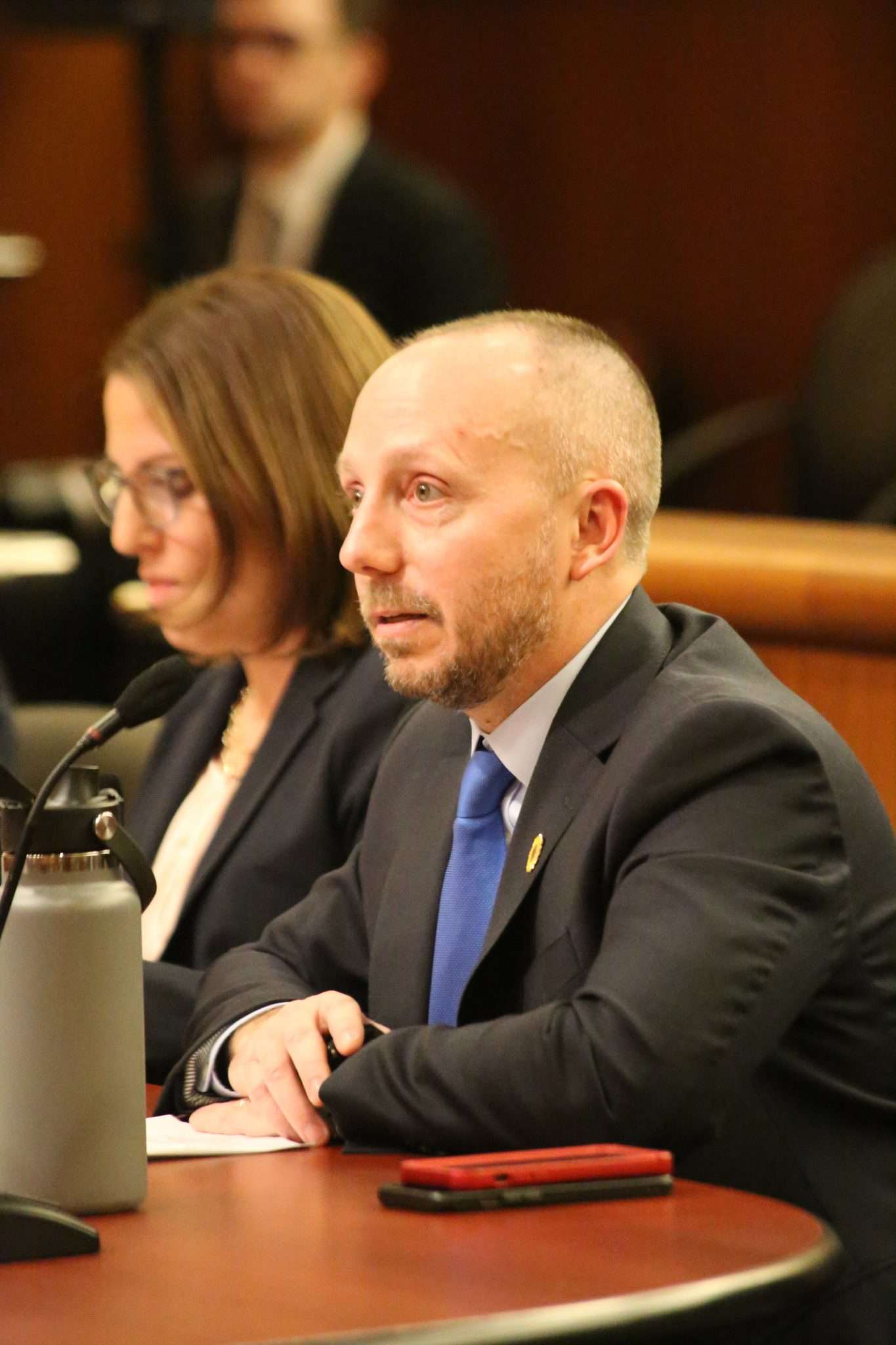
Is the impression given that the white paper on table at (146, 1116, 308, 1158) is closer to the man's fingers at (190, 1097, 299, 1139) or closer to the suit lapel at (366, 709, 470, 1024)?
the man's fingers at (190, 1097, 299, 1139)

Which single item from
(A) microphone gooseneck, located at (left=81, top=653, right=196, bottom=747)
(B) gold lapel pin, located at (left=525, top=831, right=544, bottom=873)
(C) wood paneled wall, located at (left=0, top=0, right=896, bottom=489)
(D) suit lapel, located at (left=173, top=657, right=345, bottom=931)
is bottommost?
(C) wood paneled wall, located at (left=0, top=0, right=896, bottom=489)

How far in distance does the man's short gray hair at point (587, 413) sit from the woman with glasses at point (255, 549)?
667 millimetres

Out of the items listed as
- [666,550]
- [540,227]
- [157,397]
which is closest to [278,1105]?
[157,397]

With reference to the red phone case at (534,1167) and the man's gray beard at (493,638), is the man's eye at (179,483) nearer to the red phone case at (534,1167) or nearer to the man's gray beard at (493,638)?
the man's gray beard at (493,638)

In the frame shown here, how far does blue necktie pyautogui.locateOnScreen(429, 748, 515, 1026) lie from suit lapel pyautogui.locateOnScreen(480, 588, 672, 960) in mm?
71

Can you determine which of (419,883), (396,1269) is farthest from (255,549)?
(396,1269)

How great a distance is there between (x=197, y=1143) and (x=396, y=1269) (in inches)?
18.7

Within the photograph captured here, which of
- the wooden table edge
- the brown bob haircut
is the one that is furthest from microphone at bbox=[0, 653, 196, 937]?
the brown bob haircut

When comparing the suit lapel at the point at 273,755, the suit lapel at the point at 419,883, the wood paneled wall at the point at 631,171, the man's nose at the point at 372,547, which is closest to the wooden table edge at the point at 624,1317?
the suit lapel at the point at 419,883

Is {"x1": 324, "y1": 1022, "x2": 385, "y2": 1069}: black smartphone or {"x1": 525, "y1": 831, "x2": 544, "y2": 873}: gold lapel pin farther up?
{"x1": 525, "y1": 831, "x2": 544, "y2": 873}: gold lapel pin

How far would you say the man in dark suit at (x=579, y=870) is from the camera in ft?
5.78

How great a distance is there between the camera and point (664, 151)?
7.12 m

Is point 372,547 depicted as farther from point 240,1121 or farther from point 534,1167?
point 534,1167

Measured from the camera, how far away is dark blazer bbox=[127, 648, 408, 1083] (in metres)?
2.68
